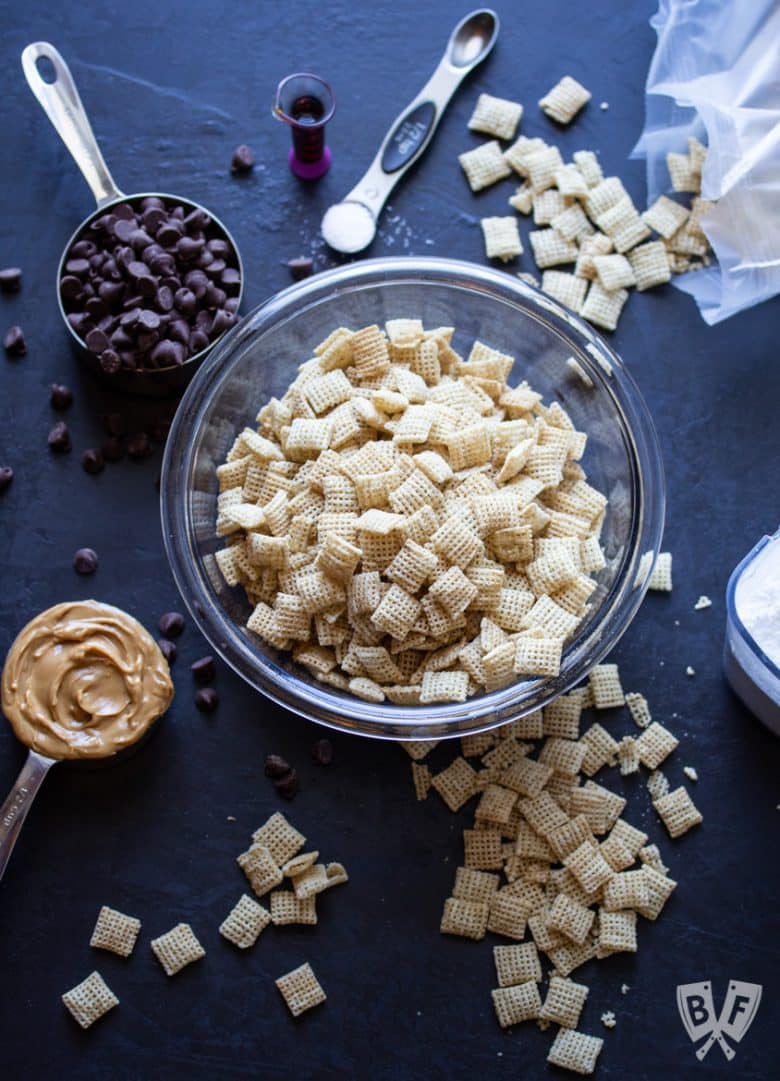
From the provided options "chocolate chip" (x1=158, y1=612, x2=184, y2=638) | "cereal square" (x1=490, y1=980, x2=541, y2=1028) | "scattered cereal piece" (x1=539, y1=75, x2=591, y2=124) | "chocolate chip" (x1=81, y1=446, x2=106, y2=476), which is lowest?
"cereal square" (x1=490, y1=980, x2=541, y2=1028)

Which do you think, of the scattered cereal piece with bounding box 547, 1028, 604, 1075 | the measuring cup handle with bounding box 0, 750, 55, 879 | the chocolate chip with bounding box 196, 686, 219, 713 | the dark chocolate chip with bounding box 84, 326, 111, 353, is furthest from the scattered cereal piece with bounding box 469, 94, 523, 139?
the scattered cereal piece with bounding box 547, 1028, 604, 1075

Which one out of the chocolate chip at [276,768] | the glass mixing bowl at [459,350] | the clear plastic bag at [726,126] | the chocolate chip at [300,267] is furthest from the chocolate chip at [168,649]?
the clear plastic bag at [726,126]

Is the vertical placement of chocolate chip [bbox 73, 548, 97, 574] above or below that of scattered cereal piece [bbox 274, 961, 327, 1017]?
above

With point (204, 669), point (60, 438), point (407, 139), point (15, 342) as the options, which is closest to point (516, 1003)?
point (204, 669)

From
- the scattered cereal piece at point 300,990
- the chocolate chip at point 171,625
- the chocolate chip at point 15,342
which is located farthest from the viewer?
the chocolate chip at point 15,342

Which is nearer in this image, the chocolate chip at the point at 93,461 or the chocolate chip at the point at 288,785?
the chocolate chip at the point at 288,785

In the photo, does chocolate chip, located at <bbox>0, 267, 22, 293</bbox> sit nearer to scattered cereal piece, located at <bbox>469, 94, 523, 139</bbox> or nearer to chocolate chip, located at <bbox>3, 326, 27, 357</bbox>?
chocolate chip, located at <bbox>3, 326, 27, 357</bbox>

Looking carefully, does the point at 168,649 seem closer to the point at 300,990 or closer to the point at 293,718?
the point at 293,718

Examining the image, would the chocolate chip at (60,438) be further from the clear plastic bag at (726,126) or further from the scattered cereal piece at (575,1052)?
the scattered cereal piece at (575,1052)
